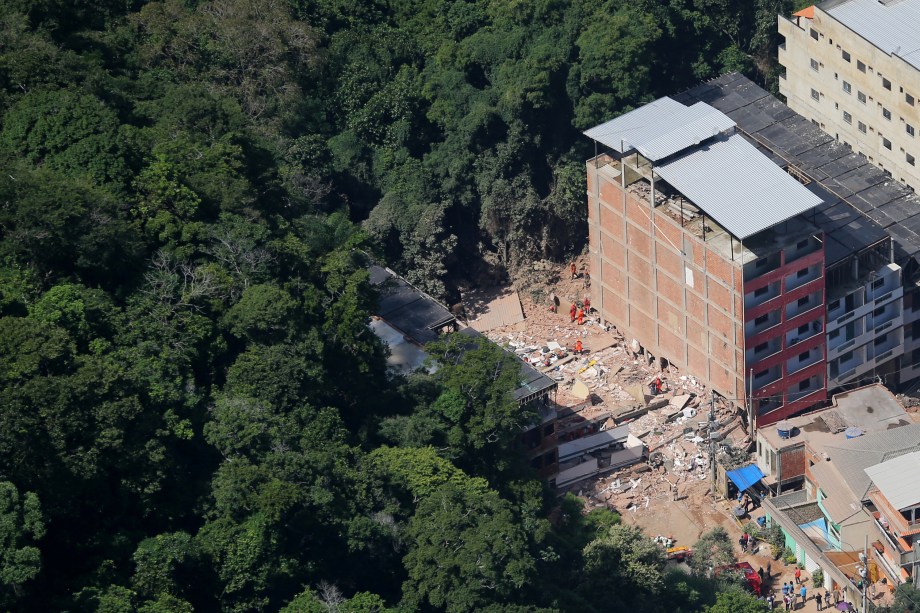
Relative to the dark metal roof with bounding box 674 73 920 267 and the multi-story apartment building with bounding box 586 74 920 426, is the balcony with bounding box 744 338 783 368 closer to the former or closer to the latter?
the multi-story apartment building with bounding box 586 74 920 426

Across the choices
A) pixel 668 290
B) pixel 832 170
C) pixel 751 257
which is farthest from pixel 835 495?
pixel 832 170

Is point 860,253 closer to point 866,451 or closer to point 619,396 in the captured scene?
point 866,451

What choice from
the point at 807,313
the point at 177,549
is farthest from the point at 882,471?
the point at 177,549

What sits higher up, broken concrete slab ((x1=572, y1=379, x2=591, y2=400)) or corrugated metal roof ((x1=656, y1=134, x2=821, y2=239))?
corrugated metal roof ((x1=656, y1=134, x2=821, y2=239))

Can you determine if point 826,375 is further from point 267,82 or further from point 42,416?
point 42,416

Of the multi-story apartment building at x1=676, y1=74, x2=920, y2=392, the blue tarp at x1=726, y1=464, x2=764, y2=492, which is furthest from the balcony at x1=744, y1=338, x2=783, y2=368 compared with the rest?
the blue tarp at x1=726, y1=464, x2=764, y2=492
